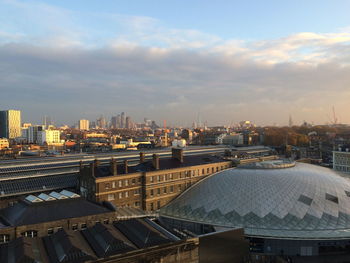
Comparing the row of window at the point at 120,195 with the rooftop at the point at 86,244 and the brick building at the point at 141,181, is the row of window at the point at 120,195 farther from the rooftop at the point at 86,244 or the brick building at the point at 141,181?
the rooftop at the point at 86,244

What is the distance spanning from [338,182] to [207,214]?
95.6 ft

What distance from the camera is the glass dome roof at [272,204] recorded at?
5028cm

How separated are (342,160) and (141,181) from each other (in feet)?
294

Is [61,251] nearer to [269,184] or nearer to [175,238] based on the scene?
[175,238]

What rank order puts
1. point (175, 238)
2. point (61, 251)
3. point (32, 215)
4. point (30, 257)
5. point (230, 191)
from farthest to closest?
point (230, 191), point (32, 215), point (175, 238), point (61, 251), point (30, 257)

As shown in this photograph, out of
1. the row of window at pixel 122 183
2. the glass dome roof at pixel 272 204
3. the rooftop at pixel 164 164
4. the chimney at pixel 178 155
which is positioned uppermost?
the chimney at pixel 178 155

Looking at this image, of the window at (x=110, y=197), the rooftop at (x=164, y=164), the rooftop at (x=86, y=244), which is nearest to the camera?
the rooftop at (x=86, y=244)

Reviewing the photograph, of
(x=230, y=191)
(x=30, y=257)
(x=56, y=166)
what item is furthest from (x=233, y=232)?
(x=56, y=166)

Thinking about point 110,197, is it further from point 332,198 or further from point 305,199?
point 332,198

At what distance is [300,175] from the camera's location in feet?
207

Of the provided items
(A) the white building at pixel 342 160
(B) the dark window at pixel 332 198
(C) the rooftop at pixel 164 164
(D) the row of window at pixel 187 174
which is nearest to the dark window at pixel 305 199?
(B) the dark window at pixel 332 198

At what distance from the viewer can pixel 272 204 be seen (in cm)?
5412

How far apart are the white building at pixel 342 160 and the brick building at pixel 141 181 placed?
71140 mm

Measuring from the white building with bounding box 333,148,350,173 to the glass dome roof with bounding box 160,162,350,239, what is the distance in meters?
56.3
